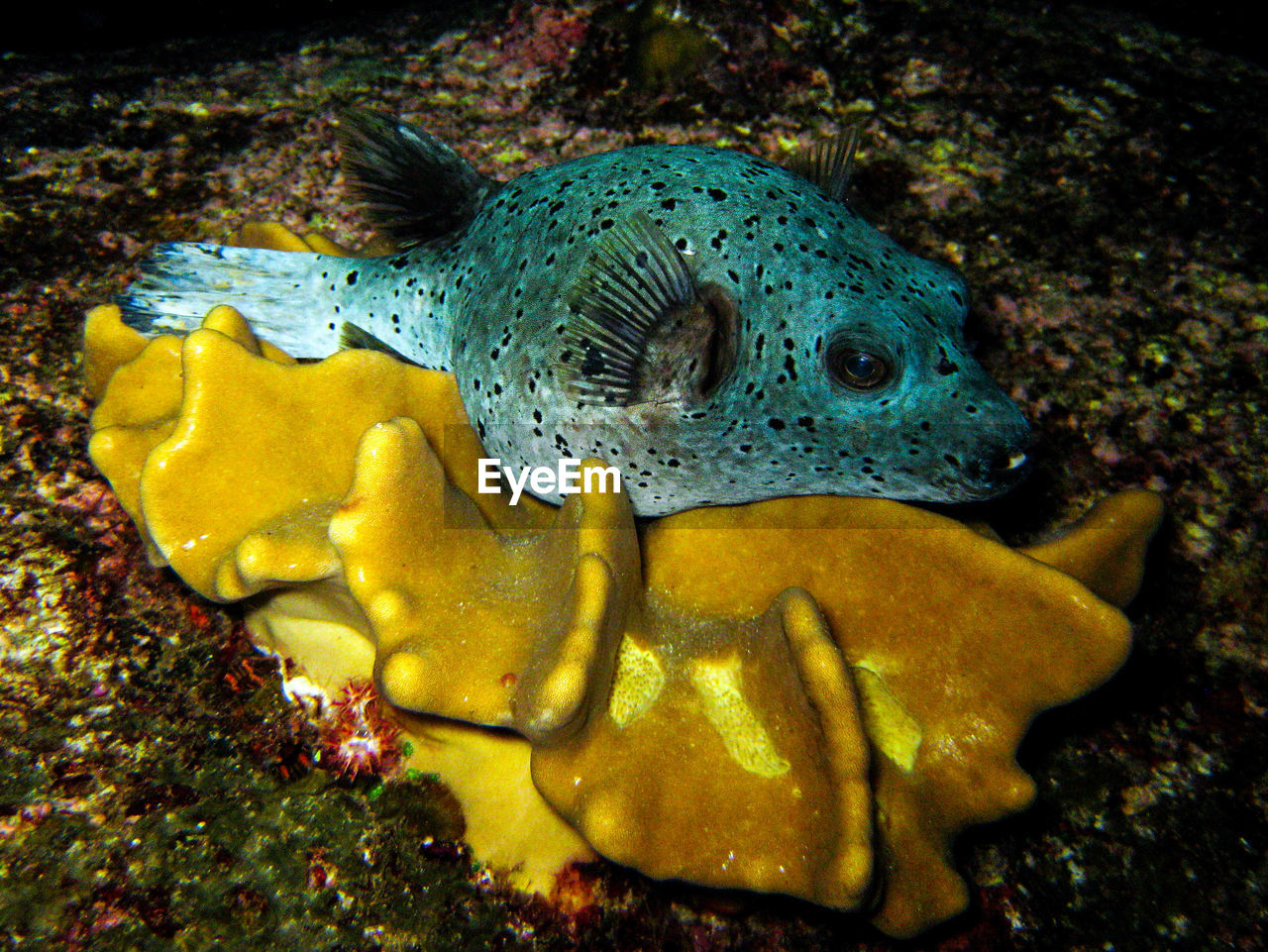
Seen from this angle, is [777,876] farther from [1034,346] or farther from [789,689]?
[1034,346]

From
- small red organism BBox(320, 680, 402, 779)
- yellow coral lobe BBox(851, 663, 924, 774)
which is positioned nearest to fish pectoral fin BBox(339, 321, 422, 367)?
small red organism BBox(320, 680, 402, 779)

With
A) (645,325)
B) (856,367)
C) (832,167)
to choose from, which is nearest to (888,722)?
(856,367)

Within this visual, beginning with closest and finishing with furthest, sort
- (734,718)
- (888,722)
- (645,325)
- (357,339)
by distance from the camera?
1. (734,718)
2. (888,722)
3. (645,325)
4. (357,339)

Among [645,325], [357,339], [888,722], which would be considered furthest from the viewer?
[357,339]

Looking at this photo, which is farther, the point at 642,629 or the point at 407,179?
the point at 407,179

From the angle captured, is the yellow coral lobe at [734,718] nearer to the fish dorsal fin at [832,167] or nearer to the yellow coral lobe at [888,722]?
the yellow coral lobe at [888,722]

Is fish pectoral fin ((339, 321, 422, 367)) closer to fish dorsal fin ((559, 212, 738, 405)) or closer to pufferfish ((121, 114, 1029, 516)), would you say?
pufferfish ((121, 114, 1029, 516))

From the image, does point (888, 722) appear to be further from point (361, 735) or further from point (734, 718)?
point (361, 735)
